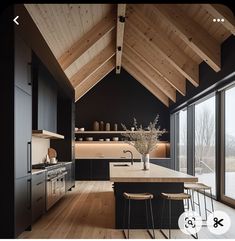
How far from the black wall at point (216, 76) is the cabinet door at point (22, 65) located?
8.82 feet

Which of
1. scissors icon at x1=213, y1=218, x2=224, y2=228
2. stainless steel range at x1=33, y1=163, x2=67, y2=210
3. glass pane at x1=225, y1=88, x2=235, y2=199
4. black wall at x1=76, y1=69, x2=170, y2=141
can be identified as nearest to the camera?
scissors icon at x1=213, y1=218, x2=224, y2=228

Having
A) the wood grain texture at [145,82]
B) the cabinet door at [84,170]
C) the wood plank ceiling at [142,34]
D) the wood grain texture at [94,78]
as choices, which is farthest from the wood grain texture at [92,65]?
the cabinet door at [84,170]

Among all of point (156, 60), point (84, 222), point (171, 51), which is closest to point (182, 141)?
point (156, 60)

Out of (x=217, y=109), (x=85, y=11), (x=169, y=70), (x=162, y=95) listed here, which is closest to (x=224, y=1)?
(x=85, y=11)

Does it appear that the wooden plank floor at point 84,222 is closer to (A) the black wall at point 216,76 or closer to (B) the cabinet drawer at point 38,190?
(B) the cabinet drawer at point 38,190

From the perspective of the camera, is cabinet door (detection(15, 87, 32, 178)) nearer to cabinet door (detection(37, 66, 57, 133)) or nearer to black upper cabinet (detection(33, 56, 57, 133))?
black upper cabinet (detection(33, 56, 57, 133))

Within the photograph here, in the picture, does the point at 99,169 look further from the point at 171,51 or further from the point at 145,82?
the point at 171,51

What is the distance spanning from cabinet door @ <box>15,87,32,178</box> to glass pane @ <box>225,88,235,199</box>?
135 inches

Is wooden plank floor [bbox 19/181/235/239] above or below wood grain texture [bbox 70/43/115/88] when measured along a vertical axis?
below

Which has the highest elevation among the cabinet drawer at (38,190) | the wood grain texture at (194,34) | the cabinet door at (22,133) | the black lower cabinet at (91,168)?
the wood grain texture at (194,34)

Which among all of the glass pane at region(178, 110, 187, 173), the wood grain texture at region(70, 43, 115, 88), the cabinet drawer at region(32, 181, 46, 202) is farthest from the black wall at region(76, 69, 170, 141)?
the cabinet drawer at region(32, 181, 46, 202)

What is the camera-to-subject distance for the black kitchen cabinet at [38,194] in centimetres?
472

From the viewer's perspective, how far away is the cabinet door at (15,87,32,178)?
12.9 ft

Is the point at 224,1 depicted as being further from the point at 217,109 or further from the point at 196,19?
the point at 217,109
